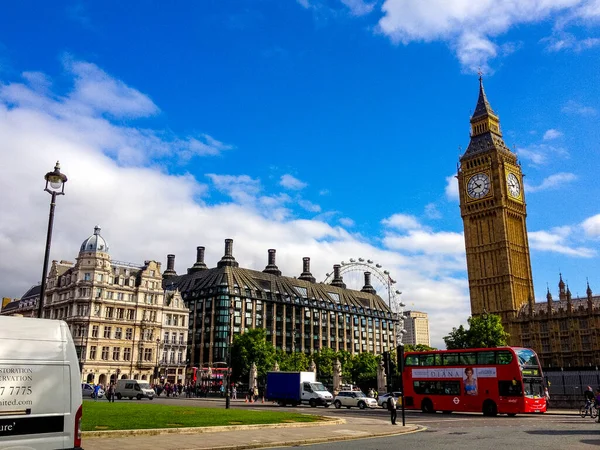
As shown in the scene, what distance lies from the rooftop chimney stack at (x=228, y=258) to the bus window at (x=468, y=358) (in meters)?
82.8

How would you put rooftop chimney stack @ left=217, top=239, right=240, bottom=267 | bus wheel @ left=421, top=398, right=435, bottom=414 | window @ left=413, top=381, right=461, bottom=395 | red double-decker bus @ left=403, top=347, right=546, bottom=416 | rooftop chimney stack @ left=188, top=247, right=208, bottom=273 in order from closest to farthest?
1. red double-decker bus @ left=403, top=347, right=546, bottom=416
2. window @ left=413, top=381, right=461, bottom=395
3. bus wheel @ left=421, top=398, right=435, bottom=414
4. rooftop chimney stack @ left=217, top=239, right=240, bottom=267
5. rooftop chimney stack @ left=188, top=247, right=208, bottom=273

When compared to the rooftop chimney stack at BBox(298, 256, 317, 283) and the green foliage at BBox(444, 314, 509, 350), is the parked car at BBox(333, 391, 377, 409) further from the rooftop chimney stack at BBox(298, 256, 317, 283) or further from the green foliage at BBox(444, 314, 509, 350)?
the rooftop chimney stack at BBox(298, 256, 317, 283)

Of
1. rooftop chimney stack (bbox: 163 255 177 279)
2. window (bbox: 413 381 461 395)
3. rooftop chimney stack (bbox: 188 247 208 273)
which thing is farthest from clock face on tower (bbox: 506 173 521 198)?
window (bbox: 413 381 461 395)

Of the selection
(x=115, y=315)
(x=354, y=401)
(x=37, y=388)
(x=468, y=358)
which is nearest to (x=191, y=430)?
(x=37, y=388)

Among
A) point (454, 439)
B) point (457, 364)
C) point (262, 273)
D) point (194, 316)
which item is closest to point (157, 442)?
point (454, 439)

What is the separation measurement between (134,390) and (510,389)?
35991mm

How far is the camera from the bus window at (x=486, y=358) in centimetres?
3500

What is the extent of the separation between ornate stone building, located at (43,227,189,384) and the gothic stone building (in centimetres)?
1256

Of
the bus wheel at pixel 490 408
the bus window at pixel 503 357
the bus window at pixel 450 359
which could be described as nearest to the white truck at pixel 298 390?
the bus window at pixel 450 359

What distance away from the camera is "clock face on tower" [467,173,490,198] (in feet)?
362

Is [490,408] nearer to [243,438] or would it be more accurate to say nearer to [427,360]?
[427,360]

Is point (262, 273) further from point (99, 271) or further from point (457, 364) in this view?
point (457, 364)

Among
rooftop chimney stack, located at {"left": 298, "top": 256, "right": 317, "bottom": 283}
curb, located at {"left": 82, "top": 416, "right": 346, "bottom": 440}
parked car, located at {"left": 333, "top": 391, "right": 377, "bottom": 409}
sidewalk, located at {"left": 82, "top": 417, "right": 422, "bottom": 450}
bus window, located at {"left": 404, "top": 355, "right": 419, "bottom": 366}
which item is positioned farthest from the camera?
rooftop chimney stack, located at {"left": 298, "top": 256, "right": 317, "bottom": 283}

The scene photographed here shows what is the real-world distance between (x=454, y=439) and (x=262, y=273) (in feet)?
337
